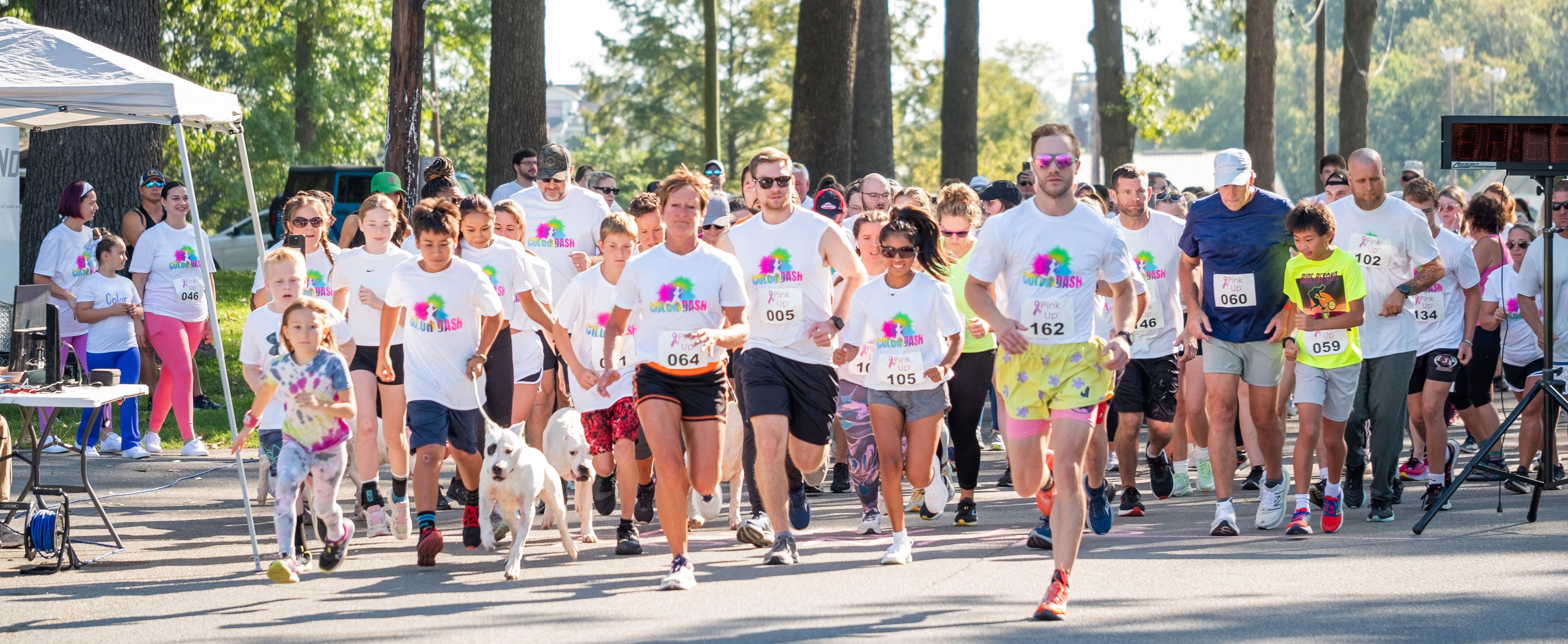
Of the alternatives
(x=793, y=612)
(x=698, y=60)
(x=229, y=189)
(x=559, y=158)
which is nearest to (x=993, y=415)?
(x=559, y=158)

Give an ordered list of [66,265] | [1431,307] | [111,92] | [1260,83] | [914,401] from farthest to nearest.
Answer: [1260,83] < [66,265] < [1431,307] < [914,401] < [111,92]

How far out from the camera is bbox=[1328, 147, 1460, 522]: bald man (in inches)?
379

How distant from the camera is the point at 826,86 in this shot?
1945 centimetres

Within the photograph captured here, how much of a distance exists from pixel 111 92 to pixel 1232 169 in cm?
590

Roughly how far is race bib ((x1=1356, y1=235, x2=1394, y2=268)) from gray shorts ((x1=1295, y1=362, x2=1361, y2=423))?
0.69m

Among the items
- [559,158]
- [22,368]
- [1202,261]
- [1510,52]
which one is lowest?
[22,368]

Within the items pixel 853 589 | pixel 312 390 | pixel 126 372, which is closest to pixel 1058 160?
pixel 853 589

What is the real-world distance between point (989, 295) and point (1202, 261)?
264 cm

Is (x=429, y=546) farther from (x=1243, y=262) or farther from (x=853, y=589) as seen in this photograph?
(x=1243, y=262)

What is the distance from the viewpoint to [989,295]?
7395 millimetres

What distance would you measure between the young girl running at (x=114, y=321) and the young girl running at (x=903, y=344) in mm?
6680

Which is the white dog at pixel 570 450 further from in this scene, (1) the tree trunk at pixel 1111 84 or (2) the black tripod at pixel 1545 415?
(1) the tree trunk at pixel 1111 84

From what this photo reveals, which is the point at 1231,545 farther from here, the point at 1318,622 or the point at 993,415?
the point at 993,415

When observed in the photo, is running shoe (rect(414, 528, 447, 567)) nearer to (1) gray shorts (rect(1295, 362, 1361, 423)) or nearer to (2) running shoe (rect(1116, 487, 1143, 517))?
(2) running shoe (rect(1116, 487, 1143, 517))
